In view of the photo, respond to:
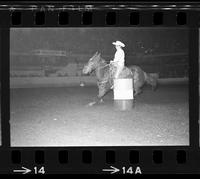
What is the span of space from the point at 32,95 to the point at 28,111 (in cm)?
18

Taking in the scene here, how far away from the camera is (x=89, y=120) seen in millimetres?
4996

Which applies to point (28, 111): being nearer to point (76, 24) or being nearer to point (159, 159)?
point (76, 24)

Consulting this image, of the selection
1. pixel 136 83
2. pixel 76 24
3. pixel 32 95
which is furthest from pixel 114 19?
pixel 32 95

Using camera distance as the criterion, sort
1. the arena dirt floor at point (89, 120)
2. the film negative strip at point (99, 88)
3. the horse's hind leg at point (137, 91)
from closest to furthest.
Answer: the film negative strip at point (99, 88), the arena dirt floor at point (89, 120), the horse's hind leg at point (137, 91)

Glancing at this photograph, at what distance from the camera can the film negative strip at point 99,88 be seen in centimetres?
482

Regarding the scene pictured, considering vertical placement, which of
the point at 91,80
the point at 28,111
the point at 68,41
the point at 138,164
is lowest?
the point at 138,164

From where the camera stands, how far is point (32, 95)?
16.5ft

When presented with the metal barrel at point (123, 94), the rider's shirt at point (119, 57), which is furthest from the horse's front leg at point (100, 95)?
Answer: the rider's shirt at point (119, 57)

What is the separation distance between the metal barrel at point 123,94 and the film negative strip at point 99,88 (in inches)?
0.4

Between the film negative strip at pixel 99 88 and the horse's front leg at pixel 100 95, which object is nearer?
the film negative strip at pixel 99 88

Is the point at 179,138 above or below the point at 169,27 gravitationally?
below

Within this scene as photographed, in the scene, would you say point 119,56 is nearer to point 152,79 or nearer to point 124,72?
point 124,72

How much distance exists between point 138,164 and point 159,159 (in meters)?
0.22

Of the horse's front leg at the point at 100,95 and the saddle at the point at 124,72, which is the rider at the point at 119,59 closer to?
the saddle at the point at 124,72
